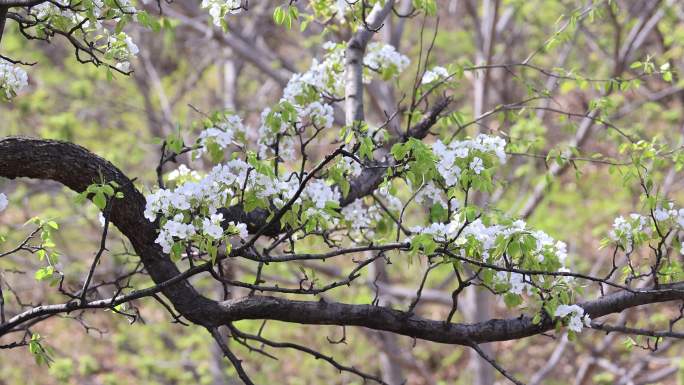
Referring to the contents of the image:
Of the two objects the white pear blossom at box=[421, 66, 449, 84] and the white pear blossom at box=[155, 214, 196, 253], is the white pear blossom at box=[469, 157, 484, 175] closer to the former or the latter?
the white pear blossom at box=[155, 214, 196, 253]

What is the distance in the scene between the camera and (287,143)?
3287mm

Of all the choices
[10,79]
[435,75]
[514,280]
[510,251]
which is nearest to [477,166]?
[510,251]

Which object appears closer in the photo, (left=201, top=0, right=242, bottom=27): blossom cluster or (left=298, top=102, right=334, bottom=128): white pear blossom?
(left=201, top=0, right=242, bottom=27): blossom cluster

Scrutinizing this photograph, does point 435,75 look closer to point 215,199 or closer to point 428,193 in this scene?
point 428,193

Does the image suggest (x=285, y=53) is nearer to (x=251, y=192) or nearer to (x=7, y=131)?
(x=7, y=131)

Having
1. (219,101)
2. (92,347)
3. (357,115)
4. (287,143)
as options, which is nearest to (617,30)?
(357,115)

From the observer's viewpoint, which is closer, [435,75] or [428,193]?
[428,193]

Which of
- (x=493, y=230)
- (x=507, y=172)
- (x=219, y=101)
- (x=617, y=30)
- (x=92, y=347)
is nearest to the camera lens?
(x=493, y=230)

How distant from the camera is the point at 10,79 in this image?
9.09ft

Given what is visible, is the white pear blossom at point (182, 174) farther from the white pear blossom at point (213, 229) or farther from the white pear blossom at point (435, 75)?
the white pear blossom at point (435, 75)

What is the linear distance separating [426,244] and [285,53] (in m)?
9.77

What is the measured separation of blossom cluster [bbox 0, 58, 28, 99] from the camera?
277cm

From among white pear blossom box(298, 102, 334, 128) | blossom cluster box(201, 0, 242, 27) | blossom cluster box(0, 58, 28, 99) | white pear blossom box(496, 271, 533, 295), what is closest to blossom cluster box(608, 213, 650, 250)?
white pear blossom box(496, 271, 533, 295)

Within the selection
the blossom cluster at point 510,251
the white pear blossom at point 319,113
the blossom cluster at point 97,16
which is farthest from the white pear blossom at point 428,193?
the blossom cluster at point 97,16
